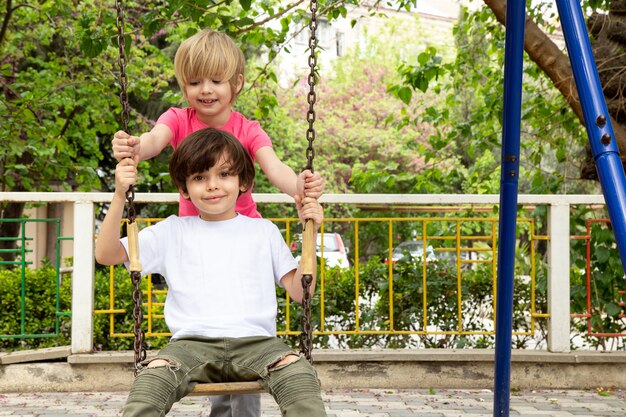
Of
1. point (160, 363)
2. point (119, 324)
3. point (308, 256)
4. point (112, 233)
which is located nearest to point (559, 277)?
point (119, 324)

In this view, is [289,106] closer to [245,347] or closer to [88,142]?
[88,142]

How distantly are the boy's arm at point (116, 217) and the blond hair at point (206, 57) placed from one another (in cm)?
41

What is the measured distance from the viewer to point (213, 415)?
116 inches

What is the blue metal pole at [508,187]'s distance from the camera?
3.91 m

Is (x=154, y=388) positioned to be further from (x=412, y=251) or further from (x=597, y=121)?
A: (x=412, y=251)

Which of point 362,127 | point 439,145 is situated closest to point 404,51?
point 362,127

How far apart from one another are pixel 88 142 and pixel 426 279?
7459 mm

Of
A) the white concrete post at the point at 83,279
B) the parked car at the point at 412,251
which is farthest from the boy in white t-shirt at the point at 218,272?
the parked car at the point at 412,251

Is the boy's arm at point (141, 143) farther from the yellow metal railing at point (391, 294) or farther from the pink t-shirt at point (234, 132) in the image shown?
the yellow metal railing at point (391, 294)

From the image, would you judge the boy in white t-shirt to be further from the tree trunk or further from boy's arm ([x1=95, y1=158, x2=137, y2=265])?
the tree trunk

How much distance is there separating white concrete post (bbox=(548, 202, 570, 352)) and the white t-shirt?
391 cm

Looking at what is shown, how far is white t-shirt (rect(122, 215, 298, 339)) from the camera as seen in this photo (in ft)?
8.57

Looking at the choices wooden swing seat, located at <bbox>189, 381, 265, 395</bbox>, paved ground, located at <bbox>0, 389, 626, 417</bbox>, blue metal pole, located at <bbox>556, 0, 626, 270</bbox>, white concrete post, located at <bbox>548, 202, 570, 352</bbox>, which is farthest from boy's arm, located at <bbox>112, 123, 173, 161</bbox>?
white concrete post, located at <bbox>548, 202, 570, 352</bbox>

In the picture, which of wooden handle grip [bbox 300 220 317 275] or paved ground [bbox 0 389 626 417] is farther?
paved ground [bbox 0 389 626 417]
